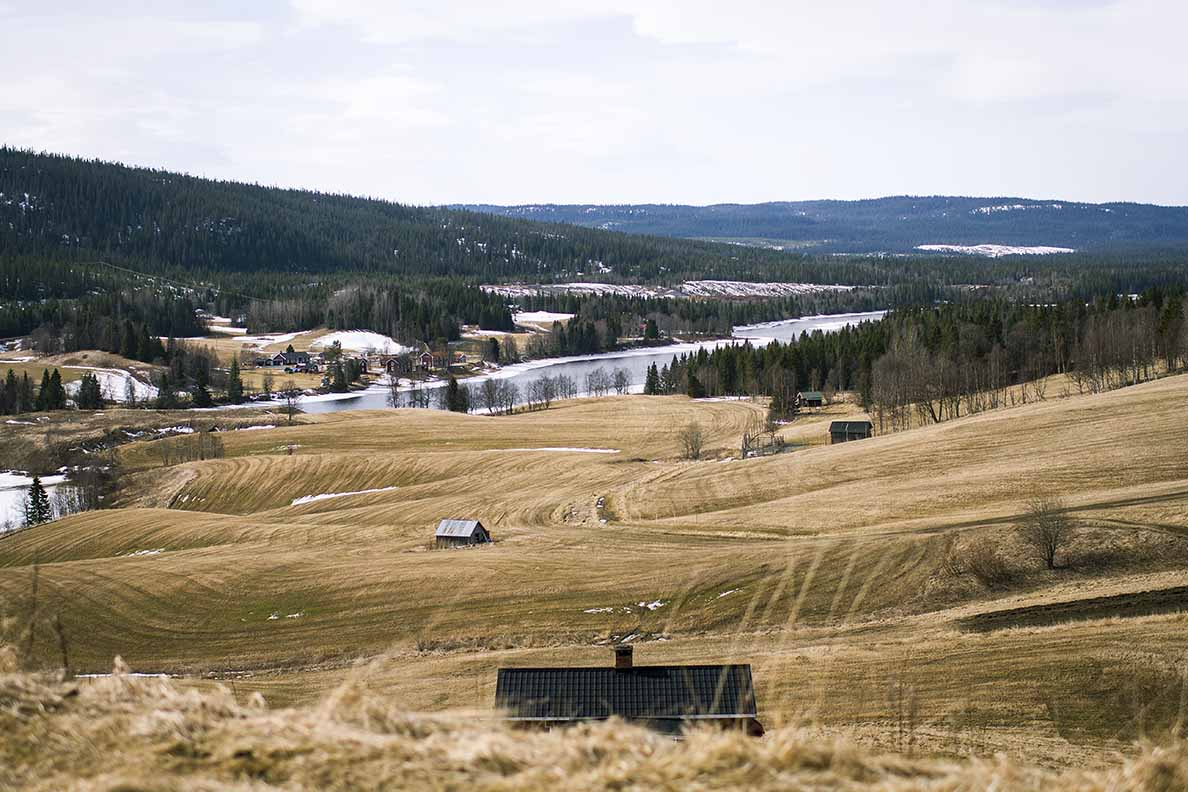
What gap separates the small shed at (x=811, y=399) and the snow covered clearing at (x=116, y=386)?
84.4 meters

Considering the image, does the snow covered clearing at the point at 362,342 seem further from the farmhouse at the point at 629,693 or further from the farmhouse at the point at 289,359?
the farmhouse at the point at 629,693

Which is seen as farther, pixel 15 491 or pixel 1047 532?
pixel 15 491

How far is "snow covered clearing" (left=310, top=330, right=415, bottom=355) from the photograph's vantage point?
175 metres

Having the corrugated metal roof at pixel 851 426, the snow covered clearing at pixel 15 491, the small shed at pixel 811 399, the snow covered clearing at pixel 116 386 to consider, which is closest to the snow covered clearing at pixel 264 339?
the snow covered clearing at pixel 116 386

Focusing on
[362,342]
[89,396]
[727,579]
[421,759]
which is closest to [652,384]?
[89,396]

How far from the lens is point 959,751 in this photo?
16859 millimetres

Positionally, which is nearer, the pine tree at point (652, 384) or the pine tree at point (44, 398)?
the pine tree at point (44, 398)

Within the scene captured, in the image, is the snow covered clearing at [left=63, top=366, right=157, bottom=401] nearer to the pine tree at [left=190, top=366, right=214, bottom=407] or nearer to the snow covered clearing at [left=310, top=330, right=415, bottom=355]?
the pine tree at [left=190, top=366, right=214, bottom=407]

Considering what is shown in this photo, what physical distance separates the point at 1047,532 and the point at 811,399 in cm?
6238

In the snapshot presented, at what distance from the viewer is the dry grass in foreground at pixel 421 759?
5078mm

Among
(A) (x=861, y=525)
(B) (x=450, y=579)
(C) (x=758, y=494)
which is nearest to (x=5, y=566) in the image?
(B) (x=450, y=579)

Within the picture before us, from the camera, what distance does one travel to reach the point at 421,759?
5.26 meters

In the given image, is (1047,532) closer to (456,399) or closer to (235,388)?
(456,399)

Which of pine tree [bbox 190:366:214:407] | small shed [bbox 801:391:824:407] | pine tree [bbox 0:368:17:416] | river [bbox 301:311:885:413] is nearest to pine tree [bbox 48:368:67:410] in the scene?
pine tree [bbox 0:368:17:416]
